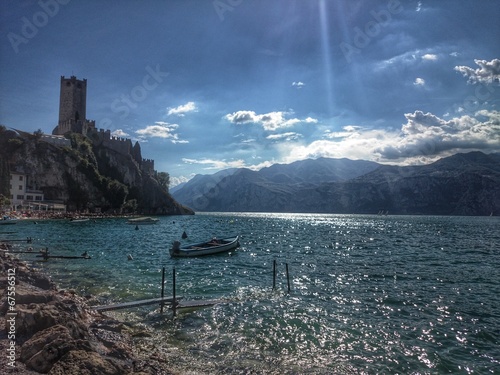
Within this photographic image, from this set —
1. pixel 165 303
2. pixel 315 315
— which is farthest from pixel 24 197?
pixel 315 315

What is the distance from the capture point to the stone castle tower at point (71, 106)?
481ft

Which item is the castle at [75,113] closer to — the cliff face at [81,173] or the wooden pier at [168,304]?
the cliff face at [81,173]

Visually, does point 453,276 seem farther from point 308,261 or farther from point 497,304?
point 308,261

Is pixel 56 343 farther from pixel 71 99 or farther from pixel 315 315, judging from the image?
pixel 71 99

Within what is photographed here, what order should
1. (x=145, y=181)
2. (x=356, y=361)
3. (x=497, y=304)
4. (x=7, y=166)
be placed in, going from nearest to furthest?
1. (x=356, y=361)
2. (x=497, y=304)
3. (x=7, y=166)
4. (x=145, y=181)

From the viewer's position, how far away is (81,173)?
134m

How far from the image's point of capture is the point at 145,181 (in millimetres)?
175375

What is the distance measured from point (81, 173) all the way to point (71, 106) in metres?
36.0

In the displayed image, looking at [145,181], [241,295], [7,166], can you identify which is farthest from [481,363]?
[145,181]

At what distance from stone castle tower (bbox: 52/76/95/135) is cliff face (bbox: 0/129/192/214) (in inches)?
290

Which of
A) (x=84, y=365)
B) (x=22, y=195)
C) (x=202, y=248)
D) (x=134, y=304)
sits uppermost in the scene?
(x=22, y=195)

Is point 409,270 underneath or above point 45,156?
underneath

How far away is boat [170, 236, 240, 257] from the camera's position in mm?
41156

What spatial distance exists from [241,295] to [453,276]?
21801mm
